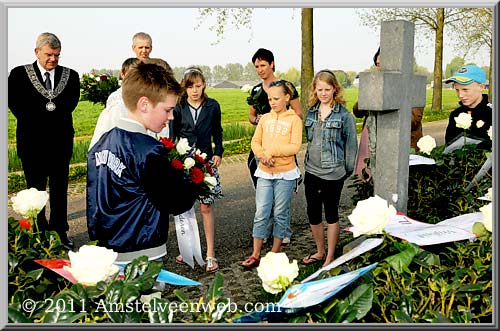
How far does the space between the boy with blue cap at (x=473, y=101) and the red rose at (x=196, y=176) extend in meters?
1.94

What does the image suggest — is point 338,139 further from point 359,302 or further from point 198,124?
point 359,302

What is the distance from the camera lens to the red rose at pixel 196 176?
332cm

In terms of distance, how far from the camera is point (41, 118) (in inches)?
198

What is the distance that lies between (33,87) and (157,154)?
2483 mm

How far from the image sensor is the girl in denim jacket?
435cm

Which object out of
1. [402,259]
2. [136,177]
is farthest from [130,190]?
[402,259]

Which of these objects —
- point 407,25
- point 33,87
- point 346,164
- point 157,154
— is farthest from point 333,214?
point 33,87

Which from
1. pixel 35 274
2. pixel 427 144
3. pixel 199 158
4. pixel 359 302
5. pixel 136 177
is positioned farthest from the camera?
pixel 427 144

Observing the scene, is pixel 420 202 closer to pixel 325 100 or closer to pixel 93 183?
pixel 325 100

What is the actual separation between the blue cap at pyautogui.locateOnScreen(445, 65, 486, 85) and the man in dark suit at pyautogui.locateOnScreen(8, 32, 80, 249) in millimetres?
2996

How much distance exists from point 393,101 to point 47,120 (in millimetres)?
3019

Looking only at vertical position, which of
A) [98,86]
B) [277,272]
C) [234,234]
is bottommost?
[234,234]

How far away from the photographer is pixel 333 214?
176 inches

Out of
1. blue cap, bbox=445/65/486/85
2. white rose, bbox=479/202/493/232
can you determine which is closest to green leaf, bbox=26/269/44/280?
white rose, bbox=479/202/493/232
